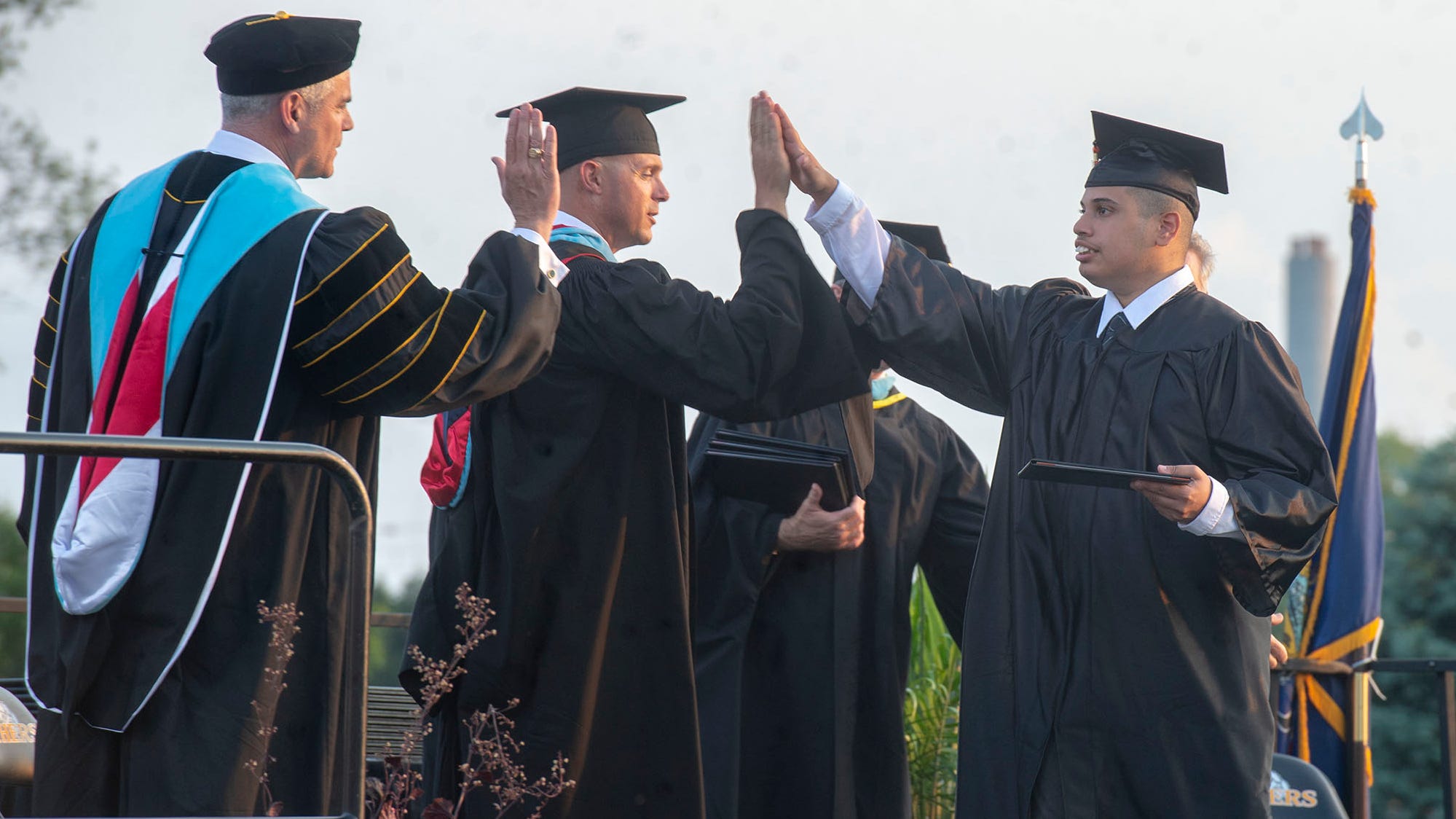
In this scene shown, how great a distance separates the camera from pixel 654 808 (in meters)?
3.91

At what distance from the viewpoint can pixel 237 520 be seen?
3.19 m

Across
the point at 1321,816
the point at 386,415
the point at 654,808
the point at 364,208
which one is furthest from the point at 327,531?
the point at 1321,816

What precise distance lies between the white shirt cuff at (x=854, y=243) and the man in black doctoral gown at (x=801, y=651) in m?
1.08

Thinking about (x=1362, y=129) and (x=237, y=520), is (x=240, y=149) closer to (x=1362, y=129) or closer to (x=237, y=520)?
(x=237, y=520)

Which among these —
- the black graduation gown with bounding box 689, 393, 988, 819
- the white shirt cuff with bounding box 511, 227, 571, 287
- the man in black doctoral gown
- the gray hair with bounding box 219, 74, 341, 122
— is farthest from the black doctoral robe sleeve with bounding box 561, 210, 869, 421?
the black graduation gown with bounding box 689, 393, 988, 819

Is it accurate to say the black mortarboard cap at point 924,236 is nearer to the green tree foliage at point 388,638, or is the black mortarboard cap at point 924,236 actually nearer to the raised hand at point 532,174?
the raised hand at point 532,174

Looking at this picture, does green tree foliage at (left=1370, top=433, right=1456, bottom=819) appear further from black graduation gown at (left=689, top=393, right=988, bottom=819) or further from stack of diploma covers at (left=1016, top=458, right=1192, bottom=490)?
stack of diploma covers at (left=1016, top=458, right=1192, bottom=490)

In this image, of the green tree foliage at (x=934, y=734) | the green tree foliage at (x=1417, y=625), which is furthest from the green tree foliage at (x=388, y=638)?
the green tree foliage at (x=934, y=734)

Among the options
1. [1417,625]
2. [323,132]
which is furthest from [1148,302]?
[1417,625]

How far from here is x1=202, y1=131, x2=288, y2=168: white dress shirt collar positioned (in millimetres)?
3486

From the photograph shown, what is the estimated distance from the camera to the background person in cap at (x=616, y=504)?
3924 millimetres

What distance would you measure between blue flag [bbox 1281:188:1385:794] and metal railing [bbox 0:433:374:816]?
4.38 metres

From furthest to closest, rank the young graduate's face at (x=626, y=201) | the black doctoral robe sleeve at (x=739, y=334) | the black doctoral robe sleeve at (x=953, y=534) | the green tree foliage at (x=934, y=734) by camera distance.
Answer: the green tree foliage at (x=934, y=734), the black doctoral robe sleeve at (x=953, y=534), the young graduate's face at (x=626, y=201), the black doctoral robe sleeve at (x=739, y=334)

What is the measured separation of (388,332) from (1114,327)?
69.5 inches
